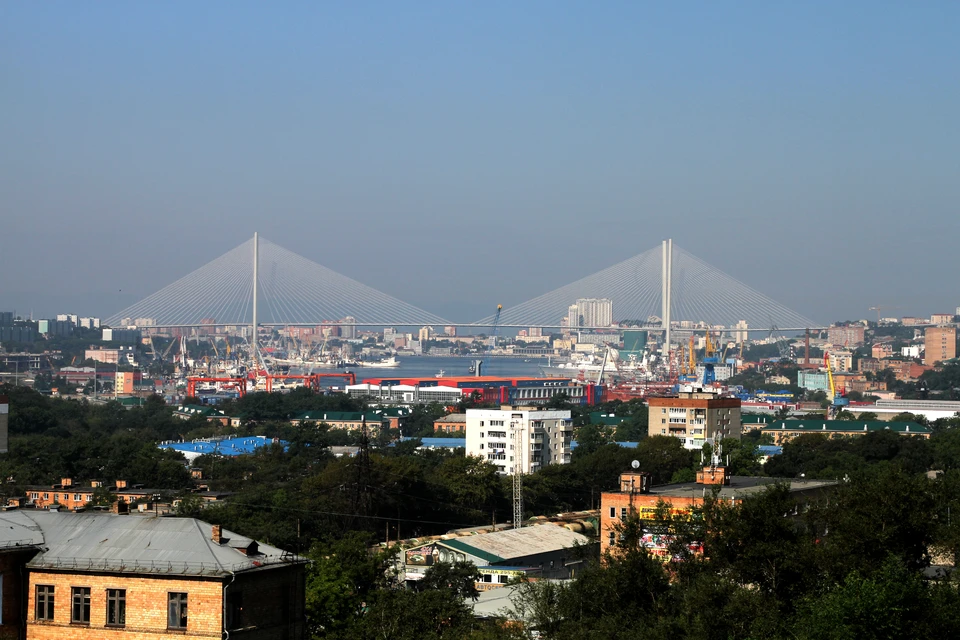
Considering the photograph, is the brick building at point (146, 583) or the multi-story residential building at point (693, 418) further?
the multi-story residential building at point (693, 418)

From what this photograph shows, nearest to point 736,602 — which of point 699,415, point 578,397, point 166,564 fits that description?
point 166,564

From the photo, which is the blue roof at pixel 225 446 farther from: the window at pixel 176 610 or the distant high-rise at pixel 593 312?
the distant high-rise at pixel 593 312

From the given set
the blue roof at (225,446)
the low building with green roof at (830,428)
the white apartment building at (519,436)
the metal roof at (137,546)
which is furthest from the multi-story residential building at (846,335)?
the metal roof at (137,546)

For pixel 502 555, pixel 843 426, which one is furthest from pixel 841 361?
pixel 502 555

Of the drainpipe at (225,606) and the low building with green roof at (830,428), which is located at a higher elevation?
the drainpipe at (225,606)

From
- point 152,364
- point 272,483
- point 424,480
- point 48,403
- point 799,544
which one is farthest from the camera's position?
point 152,364

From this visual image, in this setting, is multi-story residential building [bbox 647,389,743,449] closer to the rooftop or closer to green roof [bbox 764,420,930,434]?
green roof [bbox 764,420,930,434]

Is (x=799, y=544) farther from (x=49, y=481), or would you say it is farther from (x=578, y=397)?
(x=578, y=397)
